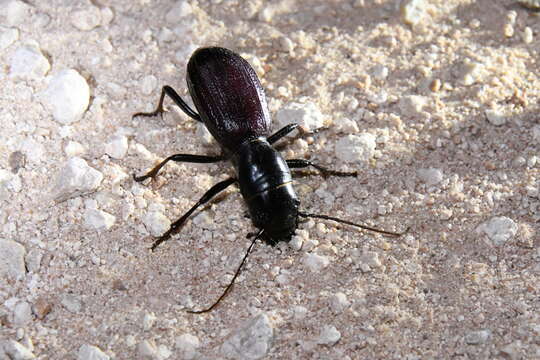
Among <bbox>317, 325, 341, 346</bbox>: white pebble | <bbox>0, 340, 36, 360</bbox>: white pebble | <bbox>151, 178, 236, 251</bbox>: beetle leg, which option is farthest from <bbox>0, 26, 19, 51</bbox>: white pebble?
<bbox>317, 325, 341, 346</bbox>: white pebble

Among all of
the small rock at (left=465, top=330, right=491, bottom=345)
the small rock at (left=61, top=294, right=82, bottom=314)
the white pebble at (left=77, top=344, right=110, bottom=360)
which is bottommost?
the small rock at (left=465, top=330, right=491, bottom=345)

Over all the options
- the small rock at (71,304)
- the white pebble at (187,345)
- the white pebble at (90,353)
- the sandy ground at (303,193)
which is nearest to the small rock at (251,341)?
the sandy ground at (303,193)

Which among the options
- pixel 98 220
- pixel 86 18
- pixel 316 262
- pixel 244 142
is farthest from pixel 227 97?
pixel 86 18

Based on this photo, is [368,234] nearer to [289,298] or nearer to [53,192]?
[289,298]

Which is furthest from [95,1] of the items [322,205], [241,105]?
[322,205]

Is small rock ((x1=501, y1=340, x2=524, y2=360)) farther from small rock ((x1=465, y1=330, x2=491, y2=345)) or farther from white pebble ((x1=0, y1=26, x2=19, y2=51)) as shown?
white pebble ((x1=0, y1=26, x2=19, y2=51))

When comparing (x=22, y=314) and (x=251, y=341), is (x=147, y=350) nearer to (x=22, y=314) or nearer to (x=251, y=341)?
(x=251, y=341)
